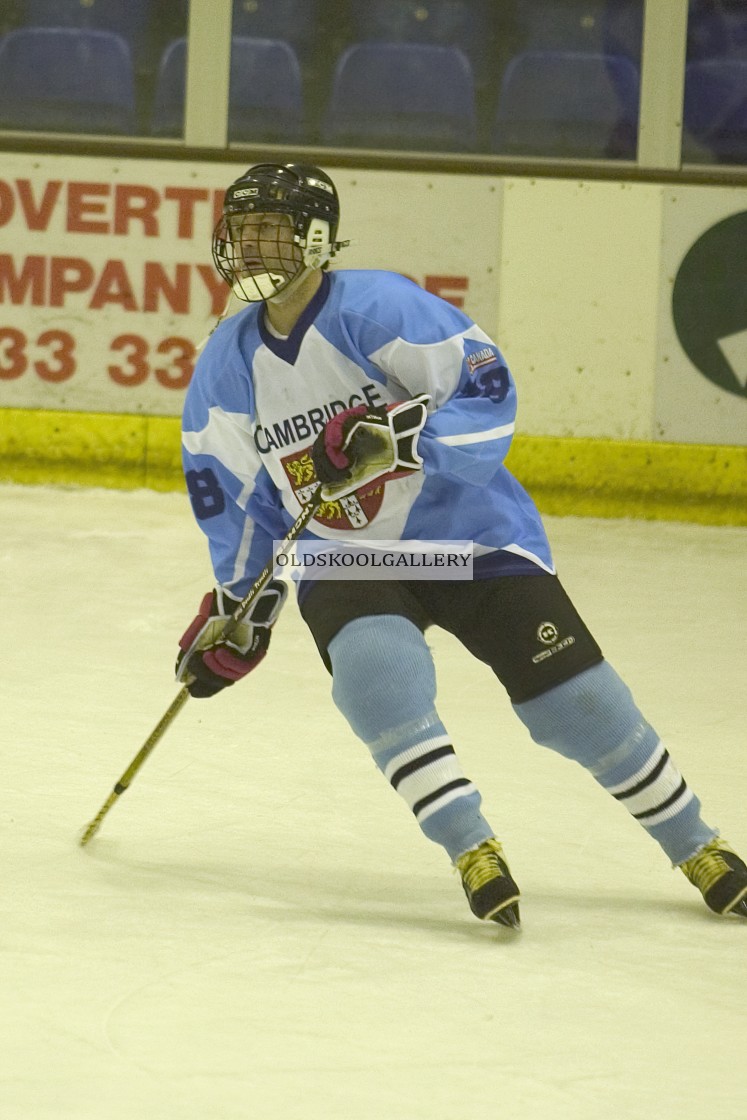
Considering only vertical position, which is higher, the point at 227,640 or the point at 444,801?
the point at 227,640

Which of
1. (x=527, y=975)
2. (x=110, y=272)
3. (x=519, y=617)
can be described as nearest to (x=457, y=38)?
(x=110, y=272)

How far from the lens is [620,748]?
7.38 feet

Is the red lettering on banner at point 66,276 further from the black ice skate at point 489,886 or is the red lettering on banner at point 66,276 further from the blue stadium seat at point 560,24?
the black ice skate at point 489,886

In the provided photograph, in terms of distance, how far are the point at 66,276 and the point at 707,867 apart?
384cm

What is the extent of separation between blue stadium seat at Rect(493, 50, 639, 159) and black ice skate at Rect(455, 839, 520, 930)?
3735 millimetres

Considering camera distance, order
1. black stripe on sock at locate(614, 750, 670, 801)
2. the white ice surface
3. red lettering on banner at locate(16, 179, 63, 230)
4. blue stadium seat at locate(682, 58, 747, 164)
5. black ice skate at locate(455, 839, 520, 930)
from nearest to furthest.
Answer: the white ice surface, black ice skate at locate(455, 839, 520, 930), black stripe on sock at locate(614, 750, 670, 801), blue stadium seat at locate(682, 58, 747, 164), red lettering on banner at locate(16, 179, 63, 230)

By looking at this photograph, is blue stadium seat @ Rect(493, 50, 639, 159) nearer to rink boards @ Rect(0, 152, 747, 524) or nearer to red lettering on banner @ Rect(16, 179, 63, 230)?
rink boards @ Rect(0, 152, 747, 524)

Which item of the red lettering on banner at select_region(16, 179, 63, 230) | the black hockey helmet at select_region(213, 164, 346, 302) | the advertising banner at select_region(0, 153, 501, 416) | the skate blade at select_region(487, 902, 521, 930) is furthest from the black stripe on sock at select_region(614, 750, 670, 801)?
the red lettering on banner at select_region(16, 179, 63, 230)

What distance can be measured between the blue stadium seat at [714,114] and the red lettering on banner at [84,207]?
1911 millimetres

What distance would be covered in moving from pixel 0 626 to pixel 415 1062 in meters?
2.28

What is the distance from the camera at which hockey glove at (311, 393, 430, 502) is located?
7.19ft

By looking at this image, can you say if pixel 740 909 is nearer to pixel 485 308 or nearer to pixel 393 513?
pixel 393 513

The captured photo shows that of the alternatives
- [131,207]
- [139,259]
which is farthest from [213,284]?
[131,207]

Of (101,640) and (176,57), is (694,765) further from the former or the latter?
(176,57)
